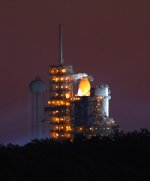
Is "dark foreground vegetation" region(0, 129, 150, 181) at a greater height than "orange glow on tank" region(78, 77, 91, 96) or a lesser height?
lesser

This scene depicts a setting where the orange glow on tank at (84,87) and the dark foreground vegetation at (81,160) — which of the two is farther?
the orange glow on tank at (84,87)

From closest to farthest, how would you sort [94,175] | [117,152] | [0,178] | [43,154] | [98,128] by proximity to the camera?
1. [0,178]
2. [94,175]
3. [43,154]
4. [117,152]
5. [98,128]

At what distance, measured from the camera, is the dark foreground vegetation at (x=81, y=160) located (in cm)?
7794

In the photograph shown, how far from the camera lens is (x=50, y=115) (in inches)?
5714

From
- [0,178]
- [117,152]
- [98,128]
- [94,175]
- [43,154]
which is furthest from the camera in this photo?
[98,128]

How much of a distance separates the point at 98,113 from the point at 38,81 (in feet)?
24.4

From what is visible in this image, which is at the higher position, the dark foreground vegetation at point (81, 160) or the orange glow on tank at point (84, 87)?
the orange glow on tank at point (84, 87)

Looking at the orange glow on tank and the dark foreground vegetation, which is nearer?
the dark foreground vegetation

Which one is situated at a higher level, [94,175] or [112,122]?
[112,122]

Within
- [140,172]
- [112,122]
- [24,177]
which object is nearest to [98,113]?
[112,122]

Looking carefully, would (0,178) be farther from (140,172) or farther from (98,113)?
(98,113)

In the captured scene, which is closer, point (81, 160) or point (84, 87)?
point (81, 160)

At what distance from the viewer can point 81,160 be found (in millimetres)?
87688

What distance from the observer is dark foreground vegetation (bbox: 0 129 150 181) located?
3068 inches
